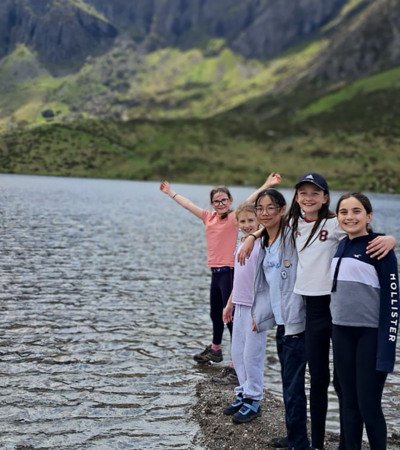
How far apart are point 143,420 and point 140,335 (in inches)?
284

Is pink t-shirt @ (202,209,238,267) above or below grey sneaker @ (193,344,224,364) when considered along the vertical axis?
above

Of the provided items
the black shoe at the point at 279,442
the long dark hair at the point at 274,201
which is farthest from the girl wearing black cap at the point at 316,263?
the black shoe at the point at 279,442

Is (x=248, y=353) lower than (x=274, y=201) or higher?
lower

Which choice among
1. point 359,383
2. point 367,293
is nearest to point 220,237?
point 367,293

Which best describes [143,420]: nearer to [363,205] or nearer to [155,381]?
[155,381]

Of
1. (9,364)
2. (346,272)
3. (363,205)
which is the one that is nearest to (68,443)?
(9,364)

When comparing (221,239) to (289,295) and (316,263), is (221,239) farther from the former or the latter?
(316,263)

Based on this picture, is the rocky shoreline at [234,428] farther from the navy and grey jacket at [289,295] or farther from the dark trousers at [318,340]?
the navy and grey jacket at [289,295]

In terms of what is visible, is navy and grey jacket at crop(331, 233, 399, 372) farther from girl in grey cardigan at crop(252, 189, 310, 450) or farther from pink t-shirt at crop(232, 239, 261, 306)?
pink t-shirt at crop(232, 239, 261, 306)

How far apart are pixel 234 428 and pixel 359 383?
A: 3.40 metres

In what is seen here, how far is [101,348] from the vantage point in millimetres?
16062

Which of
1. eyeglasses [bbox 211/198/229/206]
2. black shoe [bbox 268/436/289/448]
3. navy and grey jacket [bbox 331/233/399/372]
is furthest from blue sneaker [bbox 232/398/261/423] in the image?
eyeglasses [bbox 211/198/229/206]

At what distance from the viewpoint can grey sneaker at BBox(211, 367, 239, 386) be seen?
13.0 meters

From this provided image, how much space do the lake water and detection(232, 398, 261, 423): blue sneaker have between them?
3.15 feet
